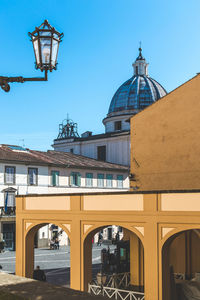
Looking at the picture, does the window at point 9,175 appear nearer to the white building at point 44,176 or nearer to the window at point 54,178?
the white building at point 44,176

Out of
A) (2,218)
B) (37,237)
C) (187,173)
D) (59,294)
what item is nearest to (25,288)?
(59,294)

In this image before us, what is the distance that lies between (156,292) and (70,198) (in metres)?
5.70

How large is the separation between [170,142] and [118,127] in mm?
37481

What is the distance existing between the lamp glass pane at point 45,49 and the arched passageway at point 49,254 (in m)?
13.5

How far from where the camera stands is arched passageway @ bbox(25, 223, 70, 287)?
19.9 m

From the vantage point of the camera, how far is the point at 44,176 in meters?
42.1

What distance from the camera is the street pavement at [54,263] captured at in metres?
24.2

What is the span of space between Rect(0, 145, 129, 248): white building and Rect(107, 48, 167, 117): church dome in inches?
453

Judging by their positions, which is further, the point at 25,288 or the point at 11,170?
the point at 11,170

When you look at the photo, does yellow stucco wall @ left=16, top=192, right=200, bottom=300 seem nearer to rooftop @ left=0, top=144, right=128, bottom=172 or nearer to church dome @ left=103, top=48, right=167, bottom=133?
rooftop @ left=0, top=144, right=128, bottom=172

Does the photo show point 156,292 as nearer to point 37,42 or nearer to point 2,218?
point 37,42

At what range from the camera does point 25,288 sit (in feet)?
21.0

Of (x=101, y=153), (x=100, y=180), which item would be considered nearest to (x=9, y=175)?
(x=100, y=180)

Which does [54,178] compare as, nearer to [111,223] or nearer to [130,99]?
[130,99]
